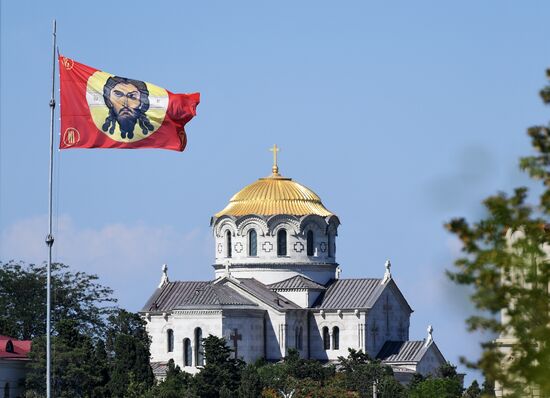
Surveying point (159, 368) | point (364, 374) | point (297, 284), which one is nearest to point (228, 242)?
point (297, 284)

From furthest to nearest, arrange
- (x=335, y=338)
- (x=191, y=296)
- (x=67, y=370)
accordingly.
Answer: (x=335, y=338)
(x=191, y=296)
(x=67, y=370)

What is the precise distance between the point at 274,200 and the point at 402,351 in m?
11.3

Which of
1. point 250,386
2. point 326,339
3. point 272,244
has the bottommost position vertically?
point 250,386

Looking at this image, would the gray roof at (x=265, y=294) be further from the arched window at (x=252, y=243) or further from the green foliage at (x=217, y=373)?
the green foliage at (x=217, y=373)

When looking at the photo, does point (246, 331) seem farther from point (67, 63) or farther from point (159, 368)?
point (67, 63)

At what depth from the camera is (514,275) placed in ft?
102

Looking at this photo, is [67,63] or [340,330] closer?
[67,63]

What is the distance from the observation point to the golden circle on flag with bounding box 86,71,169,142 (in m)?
52.6

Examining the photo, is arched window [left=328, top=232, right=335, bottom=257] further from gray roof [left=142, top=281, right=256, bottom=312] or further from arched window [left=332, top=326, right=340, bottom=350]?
gray roof [left=142, top=281, right=256, bottom=312]

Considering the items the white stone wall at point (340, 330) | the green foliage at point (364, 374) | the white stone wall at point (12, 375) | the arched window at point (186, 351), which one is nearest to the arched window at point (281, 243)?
the white stone wall at point (340, 330)

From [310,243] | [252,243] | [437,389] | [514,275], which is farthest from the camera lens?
[310,243]

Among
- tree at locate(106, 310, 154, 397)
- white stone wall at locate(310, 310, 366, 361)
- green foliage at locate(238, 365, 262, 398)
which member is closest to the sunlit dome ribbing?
white stone wall at locate(310, 310, 366, 361)

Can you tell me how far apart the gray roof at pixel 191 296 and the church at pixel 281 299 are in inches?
3.2

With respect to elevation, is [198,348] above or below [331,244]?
below
